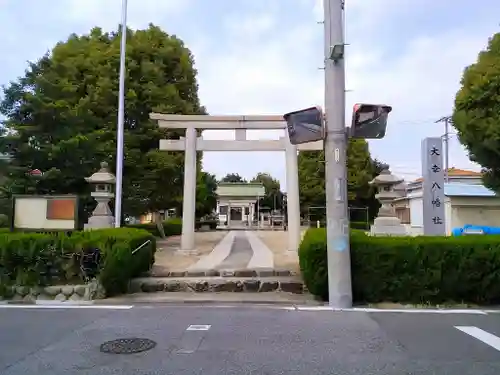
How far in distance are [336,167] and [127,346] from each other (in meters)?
4.52

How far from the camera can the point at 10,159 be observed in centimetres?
1380

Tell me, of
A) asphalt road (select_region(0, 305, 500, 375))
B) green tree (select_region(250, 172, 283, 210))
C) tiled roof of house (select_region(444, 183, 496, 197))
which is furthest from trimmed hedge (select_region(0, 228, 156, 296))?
green tree (select_region(250, 172, 283, 210))

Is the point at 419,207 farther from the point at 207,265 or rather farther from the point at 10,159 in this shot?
the point at 10,159

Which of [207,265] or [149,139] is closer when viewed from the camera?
[207,265]

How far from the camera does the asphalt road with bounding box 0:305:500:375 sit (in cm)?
450

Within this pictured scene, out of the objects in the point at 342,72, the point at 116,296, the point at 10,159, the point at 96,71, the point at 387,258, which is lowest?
the point at 116,296

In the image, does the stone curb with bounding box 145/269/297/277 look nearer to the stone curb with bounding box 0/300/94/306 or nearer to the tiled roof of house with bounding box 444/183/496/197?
the stone curb with bounding box 0/300/94/306

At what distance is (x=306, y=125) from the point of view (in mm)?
7941

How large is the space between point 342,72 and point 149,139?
40.7ft

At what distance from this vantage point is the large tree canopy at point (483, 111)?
53.2 ft

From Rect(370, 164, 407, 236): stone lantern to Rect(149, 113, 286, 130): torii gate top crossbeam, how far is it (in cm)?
450

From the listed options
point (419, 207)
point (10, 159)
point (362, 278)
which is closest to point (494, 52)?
point (419, 207)

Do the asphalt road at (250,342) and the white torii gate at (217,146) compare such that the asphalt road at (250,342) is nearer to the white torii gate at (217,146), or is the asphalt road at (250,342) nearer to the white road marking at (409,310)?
the white road marking at (409,310)

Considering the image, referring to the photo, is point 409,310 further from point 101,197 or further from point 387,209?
point 101,197
